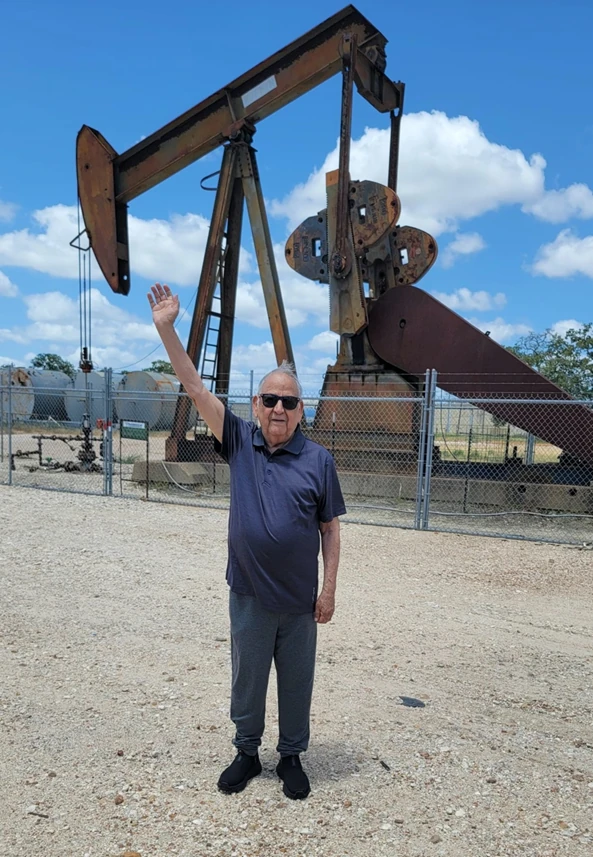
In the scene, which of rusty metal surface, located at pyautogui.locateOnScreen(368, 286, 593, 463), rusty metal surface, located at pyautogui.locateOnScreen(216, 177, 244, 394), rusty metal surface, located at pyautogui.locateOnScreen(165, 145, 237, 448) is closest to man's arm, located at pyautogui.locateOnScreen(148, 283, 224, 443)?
rusty metal surface, located at pyautogui.locateOnScreen(368, 286, 593, 463)

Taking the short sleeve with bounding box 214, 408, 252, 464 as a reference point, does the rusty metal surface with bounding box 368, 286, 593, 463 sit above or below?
above

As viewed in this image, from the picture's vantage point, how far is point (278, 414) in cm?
271

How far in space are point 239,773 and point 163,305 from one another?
193 cm

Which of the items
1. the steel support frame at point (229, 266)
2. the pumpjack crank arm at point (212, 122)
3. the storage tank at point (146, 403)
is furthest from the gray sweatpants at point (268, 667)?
the storage tank at point (146, 403)

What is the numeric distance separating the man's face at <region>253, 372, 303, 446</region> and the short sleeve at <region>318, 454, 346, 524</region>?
0.21 meters

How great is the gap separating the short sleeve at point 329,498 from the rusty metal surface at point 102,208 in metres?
11.2

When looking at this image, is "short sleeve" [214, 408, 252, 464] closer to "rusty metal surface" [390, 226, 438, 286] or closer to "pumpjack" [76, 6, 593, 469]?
"pumpjack" [76, 6, 593, 469]

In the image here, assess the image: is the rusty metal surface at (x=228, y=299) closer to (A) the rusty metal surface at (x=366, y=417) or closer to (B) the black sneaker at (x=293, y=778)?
(A) the rusty metal surface at (x=366, y=417)

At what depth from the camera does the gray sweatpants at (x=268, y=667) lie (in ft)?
8.80

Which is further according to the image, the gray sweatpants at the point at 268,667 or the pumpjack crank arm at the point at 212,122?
the pumpjack crank arm at the point at 212,122

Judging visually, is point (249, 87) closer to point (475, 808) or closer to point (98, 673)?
point (98, 673)

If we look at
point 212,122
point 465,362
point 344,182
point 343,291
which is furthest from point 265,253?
point 465,362

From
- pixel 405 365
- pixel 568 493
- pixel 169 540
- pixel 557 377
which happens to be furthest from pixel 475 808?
pixel 557 377

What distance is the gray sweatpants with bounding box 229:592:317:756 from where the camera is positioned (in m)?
2.68
